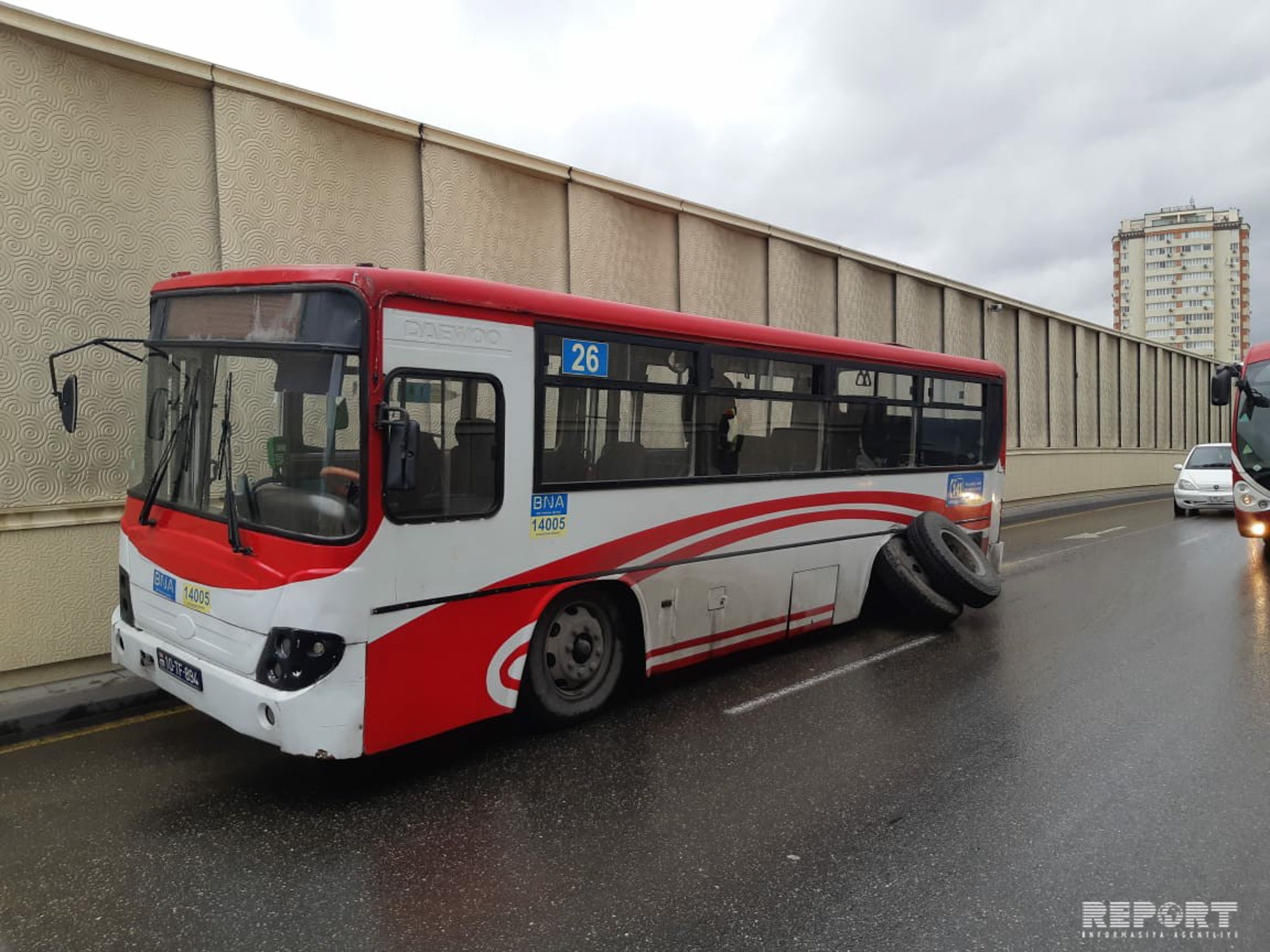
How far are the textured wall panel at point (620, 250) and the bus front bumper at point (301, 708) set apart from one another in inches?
307

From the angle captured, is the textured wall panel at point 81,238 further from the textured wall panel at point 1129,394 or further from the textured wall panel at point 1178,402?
the textured wall panel at point 1178,402

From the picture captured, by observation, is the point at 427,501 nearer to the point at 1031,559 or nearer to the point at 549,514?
the point at 549,514

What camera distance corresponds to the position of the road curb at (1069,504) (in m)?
19.2

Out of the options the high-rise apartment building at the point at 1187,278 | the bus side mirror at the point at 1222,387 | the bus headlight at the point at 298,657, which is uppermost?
the high-rise apartment building at the point at 1187,278

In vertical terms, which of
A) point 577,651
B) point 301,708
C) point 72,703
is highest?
point 301,708

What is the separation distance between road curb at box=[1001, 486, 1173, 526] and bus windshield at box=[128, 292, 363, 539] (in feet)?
51.8

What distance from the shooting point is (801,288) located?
615 inches

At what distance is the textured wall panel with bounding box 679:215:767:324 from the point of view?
42.8 ft

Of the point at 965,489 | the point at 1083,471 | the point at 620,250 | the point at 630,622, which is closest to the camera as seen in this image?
the point at 630,622

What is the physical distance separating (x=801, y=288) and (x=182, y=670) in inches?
521

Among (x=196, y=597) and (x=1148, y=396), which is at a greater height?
(x=1148, y=396)

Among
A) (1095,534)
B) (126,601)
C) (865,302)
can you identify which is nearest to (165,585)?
(126,601)

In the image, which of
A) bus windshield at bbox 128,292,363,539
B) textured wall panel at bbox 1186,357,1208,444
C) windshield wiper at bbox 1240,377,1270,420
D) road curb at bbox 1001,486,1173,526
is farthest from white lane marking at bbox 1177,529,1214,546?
textured wall panel at bbox 1186,357,1208,444

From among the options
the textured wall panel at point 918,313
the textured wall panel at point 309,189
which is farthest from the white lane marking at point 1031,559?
the textured wall panel at point 309,189
